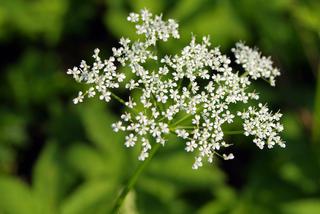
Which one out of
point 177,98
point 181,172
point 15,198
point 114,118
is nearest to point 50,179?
point 15,198

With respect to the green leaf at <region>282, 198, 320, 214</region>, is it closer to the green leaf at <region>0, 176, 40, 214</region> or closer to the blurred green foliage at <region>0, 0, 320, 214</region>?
the blurred green foliage at <region>0, 0, 320, 214</region>

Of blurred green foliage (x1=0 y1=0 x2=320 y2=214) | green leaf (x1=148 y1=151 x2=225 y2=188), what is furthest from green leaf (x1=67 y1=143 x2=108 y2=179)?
green leaf (x1=148 y1=151 x2=225 y2=188)

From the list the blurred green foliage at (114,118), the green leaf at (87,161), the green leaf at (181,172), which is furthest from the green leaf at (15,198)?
the green leaf at (181,172)

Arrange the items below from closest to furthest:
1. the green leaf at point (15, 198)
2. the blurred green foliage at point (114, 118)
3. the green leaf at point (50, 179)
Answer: the green leaf at point (15, 198)
the green leaf at point (50, 179)
the blurred green foliage at point (114, 118)

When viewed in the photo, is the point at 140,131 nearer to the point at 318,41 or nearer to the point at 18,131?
the point at 18,131

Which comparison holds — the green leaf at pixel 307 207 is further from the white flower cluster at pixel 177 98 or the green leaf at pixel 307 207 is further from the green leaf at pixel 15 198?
the green leaf at pixel 15 198
